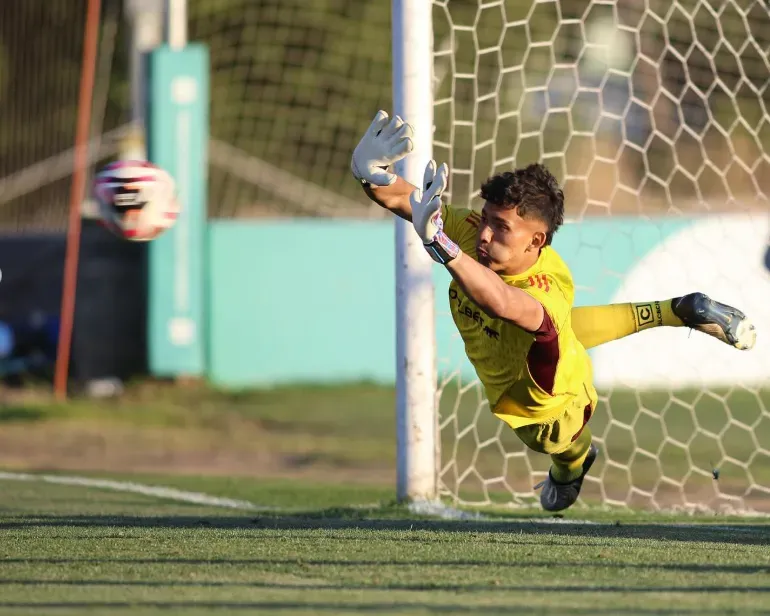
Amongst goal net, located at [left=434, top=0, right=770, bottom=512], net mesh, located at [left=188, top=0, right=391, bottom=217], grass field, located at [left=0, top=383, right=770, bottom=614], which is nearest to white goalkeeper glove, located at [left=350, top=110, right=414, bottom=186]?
grass field, located at [left=0, top=383, right=770, bottom=614]

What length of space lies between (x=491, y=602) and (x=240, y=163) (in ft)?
48.5

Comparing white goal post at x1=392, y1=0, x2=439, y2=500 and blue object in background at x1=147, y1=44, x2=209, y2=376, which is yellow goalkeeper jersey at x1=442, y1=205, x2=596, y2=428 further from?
blue object in background at x1=147, y1=44, x2=209, y2=376

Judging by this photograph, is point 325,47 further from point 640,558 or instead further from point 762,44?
point 640,558

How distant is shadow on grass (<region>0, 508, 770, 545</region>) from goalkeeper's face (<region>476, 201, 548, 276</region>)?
122 cm

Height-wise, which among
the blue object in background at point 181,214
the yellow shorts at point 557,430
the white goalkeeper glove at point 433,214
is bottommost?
the yellow shorts at point 557,430

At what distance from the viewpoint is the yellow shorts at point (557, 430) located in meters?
6.37

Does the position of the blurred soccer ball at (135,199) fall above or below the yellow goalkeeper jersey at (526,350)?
above

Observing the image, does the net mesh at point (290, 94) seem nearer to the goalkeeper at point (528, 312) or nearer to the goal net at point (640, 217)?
the goal net at point (640, 217)

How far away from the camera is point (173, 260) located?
1454cm

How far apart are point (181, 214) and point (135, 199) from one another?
7.11 meters

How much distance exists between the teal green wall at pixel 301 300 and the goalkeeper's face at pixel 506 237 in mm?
9005

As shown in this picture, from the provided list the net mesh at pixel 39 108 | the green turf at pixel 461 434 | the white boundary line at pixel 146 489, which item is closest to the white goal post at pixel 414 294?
the green turf at pixel 461 434

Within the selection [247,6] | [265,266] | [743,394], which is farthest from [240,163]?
[743,394]

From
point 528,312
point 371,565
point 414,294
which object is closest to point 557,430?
point 528,312
